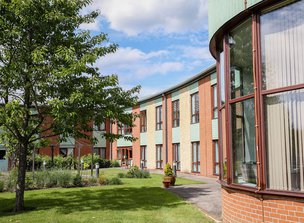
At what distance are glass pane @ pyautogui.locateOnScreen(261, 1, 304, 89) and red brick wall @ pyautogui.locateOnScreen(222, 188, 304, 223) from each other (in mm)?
2052

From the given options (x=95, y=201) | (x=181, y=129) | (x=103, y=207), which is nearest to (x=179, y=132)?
(x=181, y=129)

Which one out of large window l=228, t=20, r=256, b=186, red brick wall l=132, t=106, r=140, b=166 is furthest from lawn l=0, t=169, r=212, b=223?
red brick wall l=132, t=106, r=140, b=166

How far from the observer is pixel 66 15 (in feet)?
42.5

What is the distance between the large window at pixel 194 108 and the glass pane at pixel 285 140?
20801mm

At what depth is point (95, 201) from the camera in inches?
538

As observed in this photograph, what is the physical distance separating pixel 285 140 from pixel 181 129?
77.4 feet

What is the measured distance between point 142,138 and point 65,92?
84.9 feet

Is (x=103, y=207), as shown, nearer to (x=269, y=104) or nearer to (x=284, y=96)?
(x=269, y=104)

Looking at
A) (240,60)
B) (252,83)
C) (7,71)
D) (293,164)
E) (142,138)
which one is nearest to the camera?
(293,164)

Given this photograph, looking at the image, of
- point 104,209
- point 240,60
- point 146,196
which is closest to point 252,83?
point 240,60

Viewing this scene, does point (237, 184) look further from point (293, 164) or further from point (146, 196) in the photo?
point (146, 196)

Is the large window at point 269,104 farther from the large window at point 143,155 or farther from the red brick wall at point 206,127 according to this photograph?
the large window at point 143,155

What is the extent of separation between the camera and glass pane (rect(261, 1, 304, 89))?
6488mm

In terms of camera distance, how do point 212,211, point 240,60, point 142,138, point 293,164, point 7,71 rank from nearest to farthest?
point 293,164, point 240,60, point 212,211, point 7,71, point 142,138
